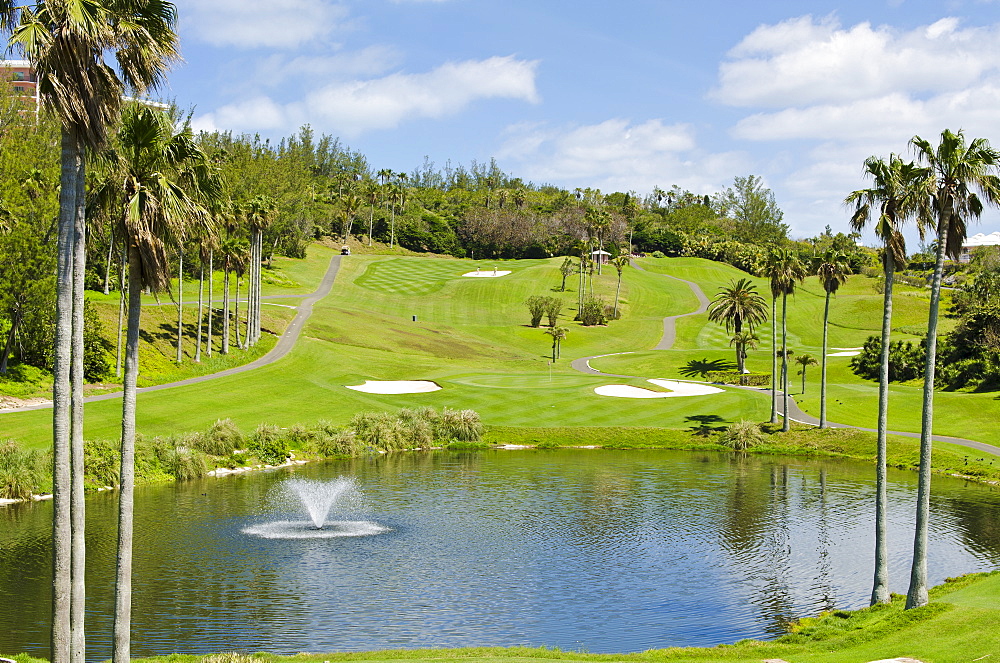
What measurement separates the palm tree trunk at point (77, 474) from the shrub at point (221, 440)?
107 feet

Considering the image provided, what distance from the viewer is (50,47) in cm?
1578

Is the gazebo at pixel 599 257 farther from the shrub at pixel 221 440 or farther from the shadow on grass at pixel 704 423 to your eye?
the shrub at pixel 221 440

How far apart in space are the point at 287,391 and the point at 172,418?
11518 millimetres

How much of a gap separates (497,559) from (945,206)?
19205 mm

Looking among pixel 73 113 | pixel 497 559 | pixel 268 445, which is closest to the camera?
pixel 73 113

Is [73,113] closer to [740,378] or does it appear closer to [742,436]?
[742,436]

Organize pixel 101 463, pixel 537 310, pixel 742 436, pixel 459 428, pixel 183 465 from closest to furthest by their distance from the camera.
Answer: pixel 101 463 → pixel 183 465 → pixel 742 436 → pixel 459 428 → pixel 537 310

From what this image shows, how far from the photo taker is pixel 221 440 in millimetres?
50188

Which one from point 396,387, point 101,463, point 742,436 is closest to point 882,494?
point 742,436

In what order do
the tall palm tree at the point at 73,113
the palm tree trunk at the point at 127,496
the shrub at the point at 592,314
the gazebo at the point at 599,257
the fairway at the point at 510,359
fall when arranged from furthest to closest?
the gazebo at the point at 599,257 → the shrub at the point at 592,314 → the fairway at the point at 510,359 → the palm tree trunk at the point at 127,496 → the tall palm tree at the point at 73,113

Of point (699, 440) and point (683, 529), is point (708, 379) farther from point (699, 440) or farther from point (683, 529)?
point (683, 529)

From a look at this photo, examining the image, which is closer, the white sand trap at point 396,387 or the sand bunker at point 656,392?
the white sand trap at point 396,387

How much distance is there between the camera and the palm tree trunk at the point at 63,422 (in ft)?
54.5

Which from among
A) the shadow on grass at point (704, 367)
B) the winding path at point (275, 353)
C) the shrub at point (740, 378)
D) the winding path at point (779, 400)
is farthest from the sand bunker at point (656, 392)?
the winding path at point (275, 353)
